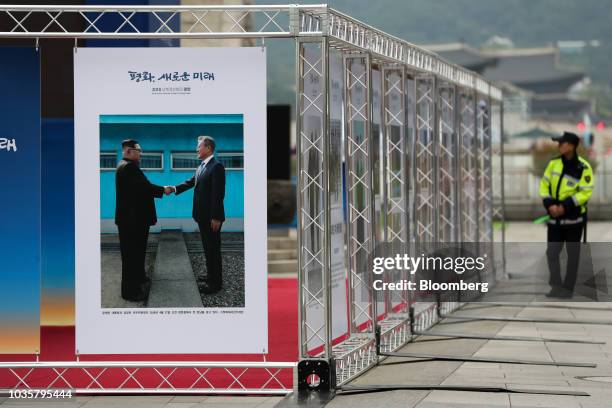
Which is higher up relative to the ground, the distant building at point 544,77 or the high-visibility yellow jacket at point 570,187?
the distant building at point 544,77

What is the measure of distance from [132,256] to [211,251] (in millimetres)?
601

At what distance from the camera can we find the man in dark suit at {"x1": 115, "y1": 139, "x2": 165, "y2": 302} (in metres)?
9.48

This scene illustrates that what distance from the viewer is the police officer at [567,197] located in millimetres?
15703

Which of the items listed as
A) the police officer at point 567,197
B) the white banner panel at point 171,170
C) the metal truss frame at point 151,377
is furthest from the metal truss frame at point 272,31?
the metal truss frame at point 151,377

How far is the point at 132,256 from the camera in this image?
9.56 m

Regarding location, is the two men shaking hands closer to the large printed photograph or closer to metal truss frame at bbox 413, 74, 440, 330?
the large printed photograph

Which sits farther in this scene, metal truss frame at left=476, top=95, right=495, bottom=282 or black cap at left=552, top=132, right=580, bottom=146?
metal truss frame at left=476, top=95, right=495, bottom=282

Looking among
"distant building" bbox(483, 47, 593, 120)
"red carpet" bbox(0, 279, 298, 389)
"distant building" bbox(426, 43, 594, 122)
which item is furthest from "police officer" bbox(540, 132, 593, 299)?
"distant building" bbox(483, 47, 593, 120)

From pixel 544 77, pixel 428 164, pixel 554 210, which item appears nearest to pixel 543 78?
pixel 544 77

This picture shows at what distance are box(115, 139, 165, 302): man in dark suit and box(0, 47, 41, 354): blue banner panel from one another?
70 centimetres

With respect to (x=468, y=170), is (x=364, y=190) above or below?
below

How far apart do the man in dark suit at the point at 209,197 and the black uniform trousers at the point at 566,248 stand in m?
7.15

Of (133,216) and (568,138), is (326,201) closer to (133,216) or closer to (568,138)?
(133,216)

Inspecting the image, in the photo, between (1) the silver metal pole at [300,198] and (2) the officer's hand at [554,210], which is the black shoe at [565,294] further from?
(1) the silver metal pole at [300,198]
